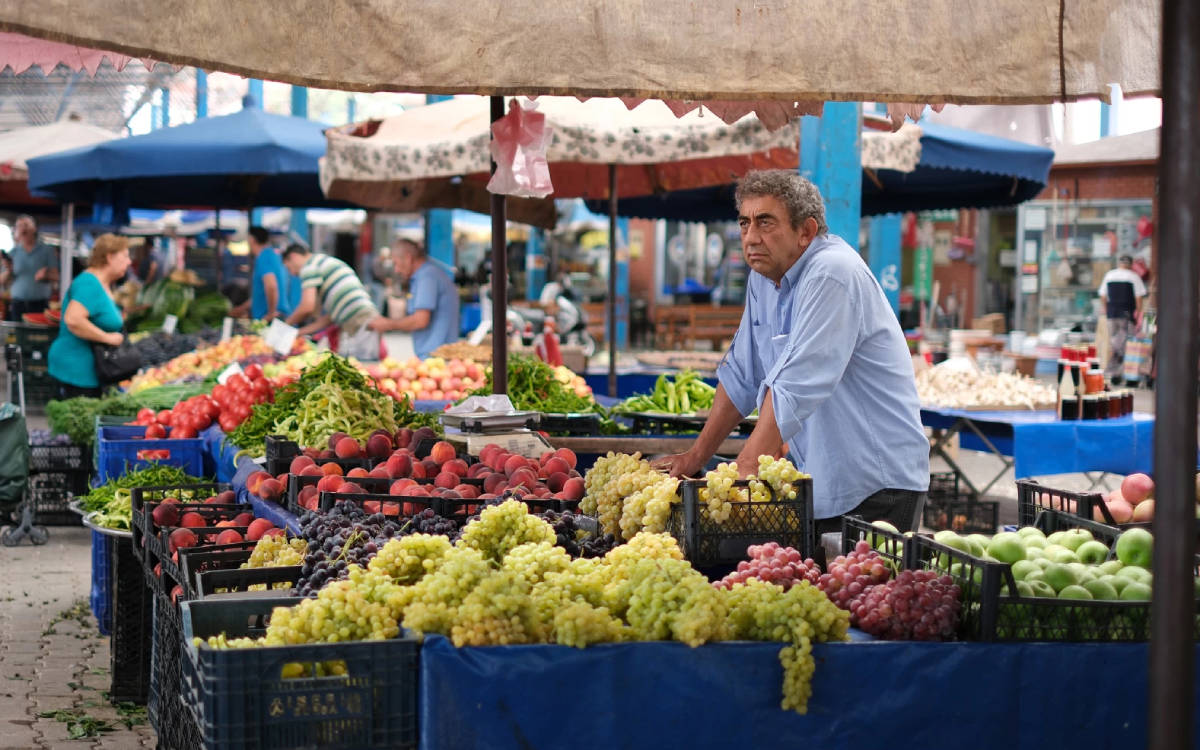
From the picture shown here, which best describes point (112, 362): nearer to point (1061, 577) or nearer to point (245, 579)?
point (245, 579)

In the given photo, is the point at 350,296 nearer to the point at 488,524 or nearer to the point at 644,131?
the point at 644,131

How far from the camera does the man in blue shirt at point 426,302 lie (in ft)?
35.1

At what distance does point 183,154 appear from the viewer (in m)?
11.8

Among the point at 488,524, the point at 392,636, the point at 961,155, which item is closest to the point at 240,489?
the point at 488,524

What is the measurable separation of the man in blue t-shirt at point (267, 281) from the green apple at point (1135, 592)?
12065mm

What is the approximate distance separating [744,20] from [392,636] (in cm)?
167

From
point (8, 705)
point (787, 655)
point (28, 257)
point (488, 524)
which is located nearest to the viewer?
point (787, 655)

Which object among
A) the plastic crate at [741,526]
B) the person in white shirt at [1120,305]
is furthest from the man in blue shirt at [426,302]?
the person in white shirt at [1120,305]

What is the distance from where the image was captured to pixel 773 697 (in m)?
2.89

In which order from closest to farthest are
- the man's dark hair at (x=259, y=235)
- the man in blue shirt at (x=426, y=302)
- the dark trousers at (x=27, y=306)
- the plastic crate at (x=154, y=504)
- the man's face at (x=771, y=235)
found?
1. the man's face at (x=771, y=235)
2. the plastic crate at (x=154, y=504)
3. the man in blue shirt at (x=426, y=302)
4. the man's dark hair at (x=259, y=235)
5. the dark trousers at (x=27, y=306)

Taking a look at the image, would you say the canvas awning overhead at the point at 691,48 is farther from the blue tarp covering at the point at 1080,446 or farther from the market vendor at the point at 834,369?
the blue tarp covering at the point at 1080,446

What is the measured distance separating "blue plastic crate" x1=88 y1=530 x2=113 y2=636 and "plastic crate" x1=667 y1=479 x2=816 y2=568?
11.7 ft

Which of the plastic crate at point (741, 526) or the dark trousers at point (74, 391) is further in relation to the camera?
the dark trousers at point (74, 391)

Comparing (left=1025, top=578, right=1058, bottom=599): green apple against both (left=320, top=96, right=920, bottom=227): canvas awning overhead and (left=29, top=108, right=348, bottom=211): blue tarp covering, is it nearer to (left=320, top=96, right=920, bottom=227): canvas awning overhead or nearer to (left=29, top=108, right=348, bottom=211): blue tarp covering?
(left=320, top=96, right=920, bottom=227): canvas awning overhead
